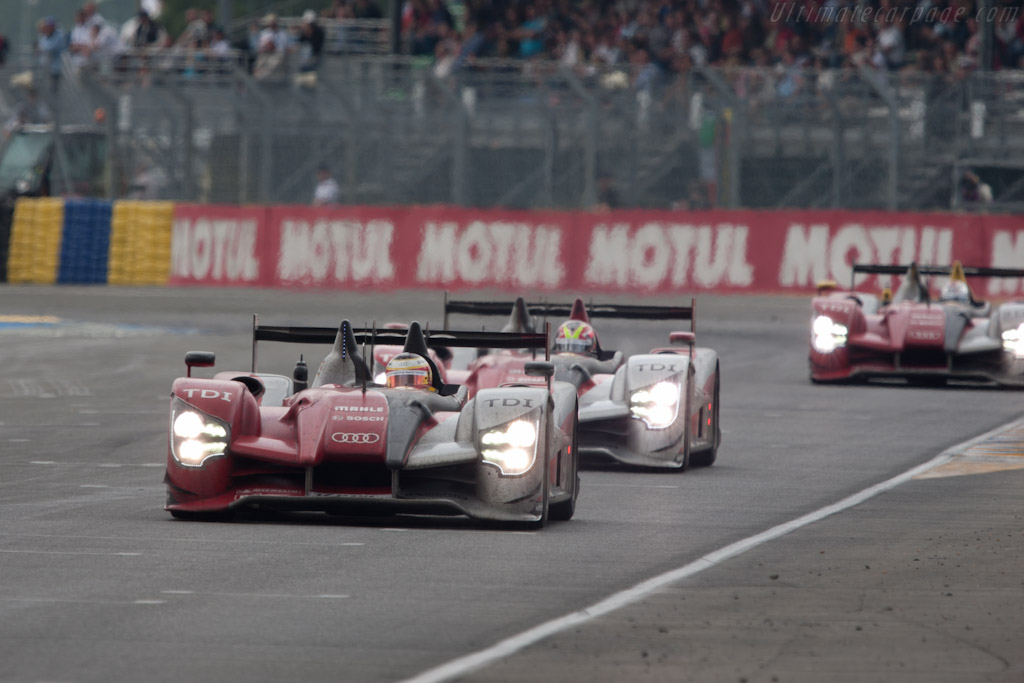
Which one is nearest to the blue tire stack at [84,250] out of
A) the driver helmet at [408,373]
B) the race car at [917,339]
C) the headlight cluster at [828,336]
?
the race car at [917,339]

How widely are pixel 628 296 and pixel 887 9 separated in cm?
628

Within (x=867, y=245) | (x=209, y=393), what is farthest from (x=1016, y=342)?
(x=209, y=393)

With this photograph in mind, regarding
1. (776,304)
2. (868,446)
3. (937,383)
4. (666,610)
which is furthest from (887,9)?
(666,610)

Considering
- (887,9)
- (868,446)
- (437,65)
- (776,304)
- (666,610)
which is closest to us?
(666,610)

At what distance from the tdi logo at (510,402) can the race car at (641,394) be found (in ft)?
8.42

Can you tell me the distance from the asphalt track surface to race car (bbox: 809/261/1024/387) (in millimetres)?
4630

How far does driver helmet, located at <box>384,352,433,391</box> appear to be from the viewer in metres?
9.91

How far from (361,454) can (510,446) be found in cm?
70

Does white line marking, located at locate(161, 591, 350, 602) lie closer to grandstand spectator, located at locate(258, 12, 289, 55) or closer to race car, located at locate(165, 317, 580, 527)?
race car, located at locate(165, 317, 580, 527)

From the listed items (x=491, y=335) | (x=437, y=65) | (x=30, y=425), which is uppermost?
(x=437, y=65)

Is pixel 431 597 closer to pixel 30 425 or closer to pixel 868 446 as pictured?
pixel 868 446

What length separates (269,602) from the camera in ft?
22.9

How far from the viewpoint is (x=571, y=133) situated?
2753 cm

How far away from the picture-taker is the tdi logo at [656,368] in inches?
490
